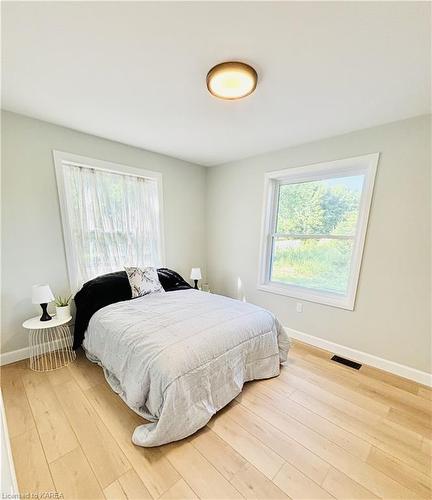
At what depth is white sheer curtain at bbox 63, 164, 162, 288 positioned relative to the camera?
2.51m

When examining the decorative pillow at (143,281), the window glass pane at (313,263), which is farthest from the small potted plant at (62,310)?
the window glass pane at (313,263)

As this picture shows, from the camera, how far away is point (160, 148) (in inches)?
116

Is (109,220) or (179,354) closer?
(179,354)

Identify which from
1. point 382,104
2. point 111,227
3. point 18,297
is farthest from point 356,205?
point 18,297

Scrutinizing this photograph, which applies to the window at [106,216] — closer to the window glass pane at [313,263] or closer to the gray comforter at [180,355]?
the gray comforter at [180,355]

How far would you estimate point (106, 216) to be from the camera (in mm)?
2725

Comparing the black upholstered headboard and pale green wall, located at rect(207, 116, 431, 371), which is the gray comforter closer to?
the black upholstered headboard

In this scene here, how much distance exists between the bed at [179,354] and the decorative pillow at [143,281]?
0.20m

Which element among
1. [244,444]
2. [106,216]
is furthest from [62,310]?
[244,444]

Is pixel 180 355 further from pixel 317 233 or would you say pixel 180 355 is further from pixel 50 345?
pixel 317 233

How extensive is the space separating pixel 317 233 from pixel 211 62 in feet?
6.86

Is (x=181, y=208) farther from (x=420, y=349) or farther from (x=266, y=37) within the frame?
(x=420, y=349)

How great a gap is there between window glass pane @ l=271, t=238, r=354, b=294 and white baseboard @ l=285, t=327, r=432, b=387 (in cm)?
62

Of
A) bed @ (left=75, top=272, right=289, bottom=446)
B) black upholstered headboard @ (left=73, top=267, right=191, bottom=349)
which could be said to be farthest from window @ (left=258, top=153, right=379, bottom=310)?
black upholstered headboard @ (left=73, top=267, right=191, bottom=349)
